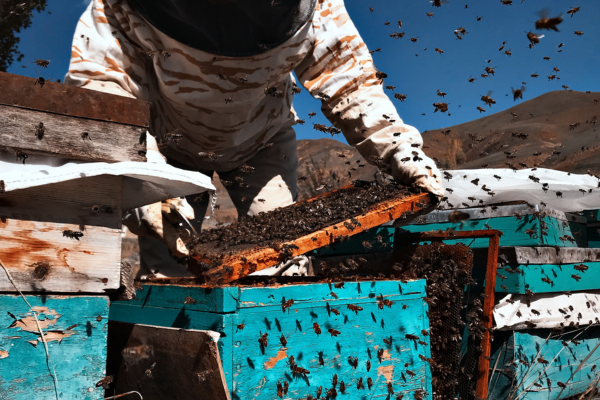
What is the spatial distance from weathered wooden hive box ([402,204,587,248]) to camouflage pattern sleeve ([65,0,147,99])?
7.58 feet

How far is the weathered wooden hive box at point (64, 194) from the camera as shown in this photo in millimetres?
1519

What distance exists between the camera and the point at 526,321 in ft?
8.68

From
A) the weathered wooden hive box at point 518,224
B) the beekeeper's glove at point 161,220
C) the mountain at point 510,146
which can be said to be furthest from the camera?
the mountain at point 510,146

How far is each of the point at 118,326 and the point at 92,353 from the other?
0.58 metres

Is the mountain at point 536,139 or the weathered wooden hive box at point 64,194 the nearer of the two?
the weathered wooden hive box at point 64,194

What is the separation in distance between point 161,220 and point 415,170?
5.23 ft

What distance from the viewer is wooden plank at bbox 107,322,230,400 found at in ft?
5.42

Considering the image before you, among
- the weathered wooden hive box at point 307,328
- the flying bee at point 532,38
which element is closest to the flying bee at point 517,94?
the flying bee at point 532,38

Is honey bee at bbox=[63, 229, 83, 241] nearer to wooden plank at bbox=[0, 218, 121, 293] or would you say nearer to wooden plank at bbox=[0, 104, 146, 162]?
wooden plank at bbox=[0, 218, 121, 293]

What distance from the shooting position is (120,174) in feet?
5.10

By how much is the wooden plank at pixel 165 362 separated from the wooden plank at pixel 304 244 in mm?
274

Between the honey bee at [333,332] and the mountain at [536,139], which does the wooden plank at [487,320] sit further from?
the mountain at [536,139]

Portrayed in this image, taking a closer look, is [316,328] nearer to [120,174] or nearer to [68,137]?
[120,174]

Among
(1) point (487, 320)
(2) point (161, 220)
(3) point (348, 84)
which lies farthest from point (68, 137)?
(3) point (348, 84)
